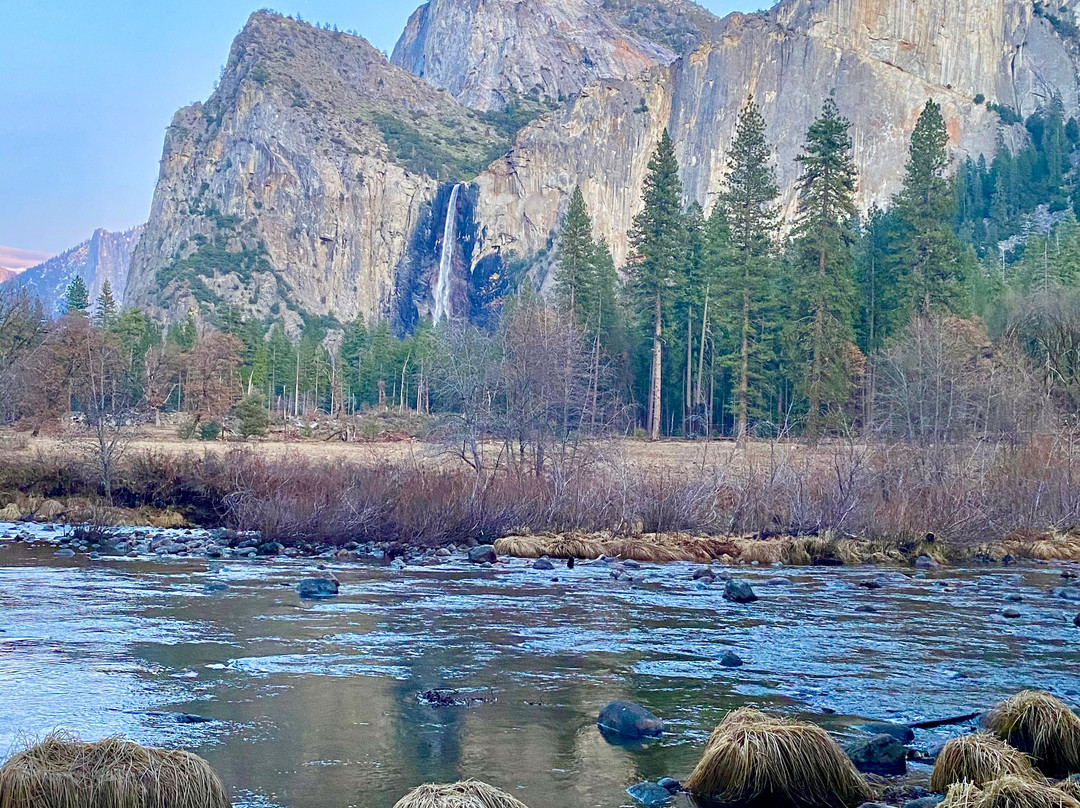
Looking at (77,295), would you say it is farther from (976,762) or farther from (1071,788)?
(1071,788)

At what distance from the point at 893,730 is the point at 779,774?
2183mm

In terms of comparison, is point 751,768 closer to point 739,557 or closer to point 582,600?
point 582,600

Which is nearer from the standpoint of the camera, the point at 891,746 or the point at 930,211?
the point at 891,746

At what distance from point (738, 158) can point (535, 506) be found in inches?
1712

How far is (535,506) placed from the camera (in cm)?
2472

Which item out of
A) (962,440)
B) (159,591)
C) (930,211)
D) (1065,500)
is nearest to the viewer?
(159,591)

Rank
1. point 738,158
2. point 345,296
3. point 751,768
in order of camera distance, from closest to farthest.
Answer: point 751,768 < point 738,158 < point 345,296

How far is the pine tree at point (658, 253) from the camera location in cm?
6378

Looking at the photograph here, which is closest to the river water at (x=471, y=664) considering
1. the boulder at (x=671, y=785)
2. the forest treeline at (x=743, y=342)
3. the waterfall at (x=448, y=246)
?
the boulder at (x=671, y=785)

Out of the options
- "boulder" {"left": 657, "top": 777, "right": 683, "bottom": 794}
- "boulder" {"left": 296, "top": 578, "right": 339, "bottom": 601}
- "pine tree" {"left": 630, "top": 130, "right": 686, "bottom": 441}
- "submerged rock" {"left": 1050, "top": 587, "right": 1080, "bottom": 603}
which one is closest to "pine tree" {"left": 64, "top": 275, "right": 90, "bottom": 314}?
"pine tree" {"left": 630, "top": 130, "right": 686, "bottom": 441}

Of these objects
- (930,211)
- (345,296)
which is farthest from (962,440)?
(345,296)

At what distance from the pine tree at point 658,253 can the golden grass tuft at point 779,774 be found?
5453cm

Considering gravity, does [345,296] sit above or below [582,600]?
above

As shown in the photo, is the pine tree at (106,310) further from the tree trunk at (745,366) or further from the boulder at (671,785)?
the boulder at (671,785)
